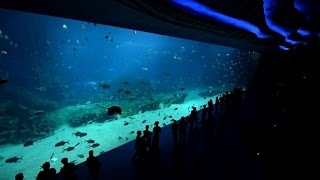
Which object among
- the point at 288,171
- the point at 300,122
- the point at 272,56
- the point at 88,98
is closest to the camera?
the point at 288,171

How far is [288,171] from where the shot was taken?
6.32m

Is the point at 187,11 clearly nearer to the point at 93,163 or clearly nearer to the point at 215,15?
the point at 215,15

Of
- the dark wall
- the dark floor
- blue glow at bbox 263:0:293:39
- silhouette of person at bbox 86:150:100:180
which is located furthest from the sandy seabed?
blue glow at bbox 263:0:293:39

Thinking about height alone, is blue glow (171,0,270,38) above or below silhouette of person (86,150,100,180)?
above

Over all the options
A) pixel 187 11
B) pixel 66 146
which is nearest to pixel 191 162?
pixel 187 11

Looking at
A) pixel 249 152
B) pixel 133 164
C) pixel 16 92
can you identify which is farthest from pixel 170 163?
pixel 16 92

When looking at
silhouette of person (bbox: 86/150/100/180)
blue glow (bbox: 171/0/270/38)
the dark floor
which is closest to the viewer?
silhouette of person (bbox: 86/150/100/180)

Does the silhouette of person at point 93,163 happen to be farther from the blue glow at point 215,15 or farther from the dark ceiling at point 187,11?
the blue glow at point 215,15

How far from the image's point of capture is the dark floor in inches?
250

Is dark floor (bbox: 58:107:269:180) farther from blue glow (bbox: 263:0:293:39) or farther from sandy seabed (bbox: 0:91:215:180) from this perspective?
sandy seabed (bbox: 0:91:215:180)

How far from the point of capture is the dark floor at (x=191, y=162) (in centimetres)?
636

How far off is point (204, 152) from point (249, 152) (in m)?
1.64

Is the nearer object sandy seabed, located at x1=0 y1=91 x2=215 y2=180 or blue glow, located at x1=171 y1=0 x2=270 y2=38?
blue glow, located at x1=171 y1=0 x2=270 y2=38

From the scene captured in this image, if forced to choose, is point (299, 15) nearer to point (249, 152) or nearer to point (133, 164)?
point (249, 152)
